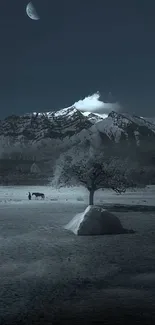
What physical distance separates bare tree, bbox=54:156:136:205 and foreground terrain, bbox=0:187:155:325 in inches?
897

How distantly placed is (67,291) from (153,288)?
3.24m

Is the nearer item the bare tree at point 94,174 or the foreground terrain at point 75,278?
the foreground terrain at point 75,278

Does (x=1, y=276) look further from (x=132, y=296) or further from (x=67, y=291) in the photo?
(x=132, y=296)

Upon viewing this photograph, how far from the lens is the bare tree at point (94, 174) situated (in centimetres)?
5047

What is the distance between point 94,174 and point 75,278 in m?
35.1

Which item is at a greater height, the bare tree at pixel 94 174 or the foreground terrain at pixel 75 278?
the bare tree at pixel 94 174

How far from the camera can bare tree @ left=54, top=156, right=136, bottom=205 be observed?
5047cm

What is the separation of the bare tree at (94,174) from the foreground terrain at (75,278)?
897 inches

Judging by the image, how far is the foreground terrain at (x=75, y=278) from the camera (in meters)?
11.6

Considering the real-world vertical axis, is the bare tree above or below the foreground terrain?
above

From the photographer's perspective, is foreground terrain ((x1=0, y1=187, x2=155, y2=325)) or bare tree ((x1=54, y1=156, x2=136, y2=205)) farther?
bare tree ((x1=54, y1=156, x2=136, y2=205))

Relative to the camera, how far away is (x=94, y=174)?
50.5m

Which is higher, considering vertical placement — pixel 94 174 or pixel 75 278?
pixel 94 174

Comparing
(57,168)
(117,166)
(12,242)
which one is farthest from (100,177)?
(12,242)
